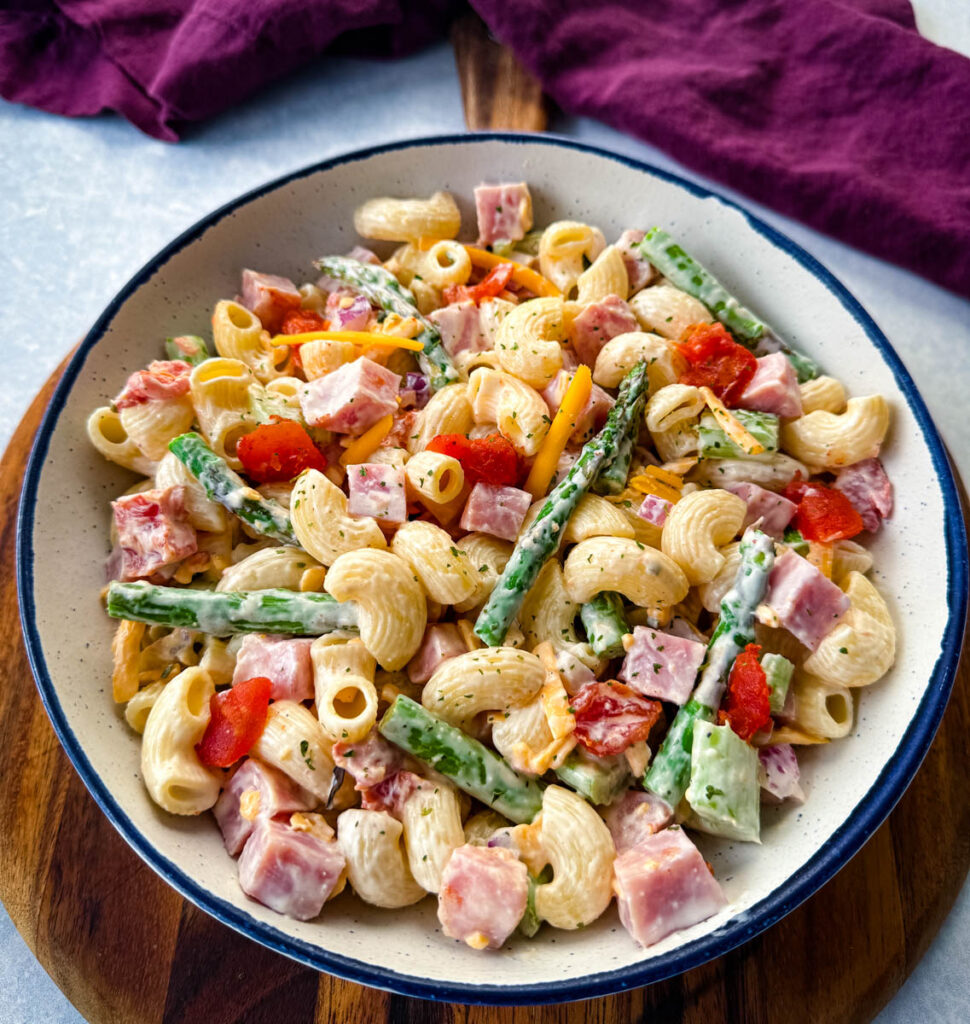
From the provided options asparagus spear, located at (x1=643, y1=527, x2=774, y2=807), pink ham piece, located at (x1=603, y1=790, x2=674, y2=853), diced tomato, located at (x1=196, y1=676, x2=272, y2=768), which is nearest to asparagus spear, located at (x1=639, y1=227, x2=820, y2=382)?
asparagus spear, located at (x1=643, y1=527, x2=774, y2=807)

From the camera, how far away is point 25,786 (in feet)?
6.45

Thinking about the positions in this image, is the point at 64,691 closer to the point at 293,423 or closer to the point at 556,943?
the point at 293,423

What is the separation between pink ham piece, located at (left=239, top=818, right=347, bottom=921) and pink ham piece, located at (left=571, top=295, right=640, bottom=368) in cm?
123

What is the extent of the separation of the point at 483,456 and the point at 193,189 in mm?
1752

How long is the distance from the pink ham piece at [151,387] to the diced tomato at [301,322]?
1.01ft

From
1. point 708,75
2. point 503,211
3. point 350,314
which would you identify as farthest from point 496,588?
point 708,75

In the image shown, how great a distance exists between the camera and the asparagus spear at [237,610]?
1817 mm

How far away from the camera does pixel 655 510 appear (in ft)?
6.36

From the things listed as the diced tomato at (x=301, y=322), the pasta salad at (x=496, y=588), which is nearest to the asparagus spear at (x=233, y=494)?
the pasta salad at (x=496, y=588)

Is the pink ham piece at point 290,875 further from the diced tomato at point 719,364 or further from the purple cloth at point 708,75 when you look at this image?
the purple cloth at point 708,75

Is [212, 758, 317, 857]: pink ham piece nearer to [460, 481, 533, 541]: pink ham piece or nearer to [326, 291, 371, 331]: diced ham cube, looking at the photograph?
[460, 481, 533, 541]: pink ham piece

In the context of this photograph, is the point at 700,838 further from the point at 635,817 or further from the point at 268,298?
the point at 268,298

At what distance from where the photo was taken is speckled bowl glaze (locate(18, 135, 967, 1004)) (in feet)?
5.11

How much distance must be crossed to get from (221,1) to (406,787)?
8.41 feet
